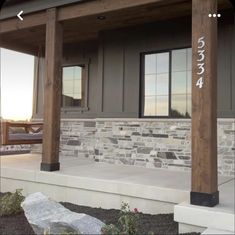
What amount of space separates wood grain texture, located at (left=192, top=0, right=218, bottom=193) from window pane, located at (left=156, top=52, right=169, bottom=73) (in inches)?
126

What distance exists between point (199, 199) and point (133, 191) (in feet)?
4.36

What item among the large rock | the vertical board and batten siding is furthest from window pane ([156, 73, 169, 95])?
the large rock

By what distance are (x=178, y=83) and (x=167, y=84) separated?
0.27 meters

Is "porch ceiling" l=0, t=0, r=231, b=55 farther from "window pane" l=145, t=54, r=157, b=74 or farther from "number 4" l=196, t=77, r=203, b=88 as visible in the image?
"number 4" l=196, t=77, r=203, b=88

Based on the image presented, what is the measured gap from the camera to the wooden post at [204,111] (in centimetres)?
447

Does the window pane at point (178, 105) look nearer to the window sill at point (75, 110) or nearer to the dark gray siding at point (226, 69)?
the dark gray siding at point (226, 69)

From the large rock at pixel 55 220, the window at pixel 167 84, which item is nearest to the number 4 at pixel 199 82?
the large rock at pixel 55 220

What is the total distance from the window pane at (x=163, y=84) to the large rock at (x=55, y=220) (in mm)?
3996

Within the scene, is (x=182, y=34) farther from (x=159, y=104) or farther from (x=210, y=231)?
(x=210, y=231)

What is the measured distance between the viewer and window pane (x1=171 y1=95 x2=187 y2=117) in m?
7.59

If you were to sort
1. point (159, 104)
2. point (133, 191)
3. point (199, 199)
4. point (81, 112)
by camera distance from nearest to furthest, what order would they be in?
1. point (199, 199)
2. point (133, 191)
3. point (159, 104)
4. point (81, 112)

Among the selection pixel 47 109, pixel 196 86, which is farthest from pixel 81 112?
pixel 196 86

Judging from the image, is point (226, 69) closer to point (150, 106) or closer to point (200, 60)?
point (150, 106)

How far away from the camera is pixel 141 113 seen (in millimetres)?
8133
